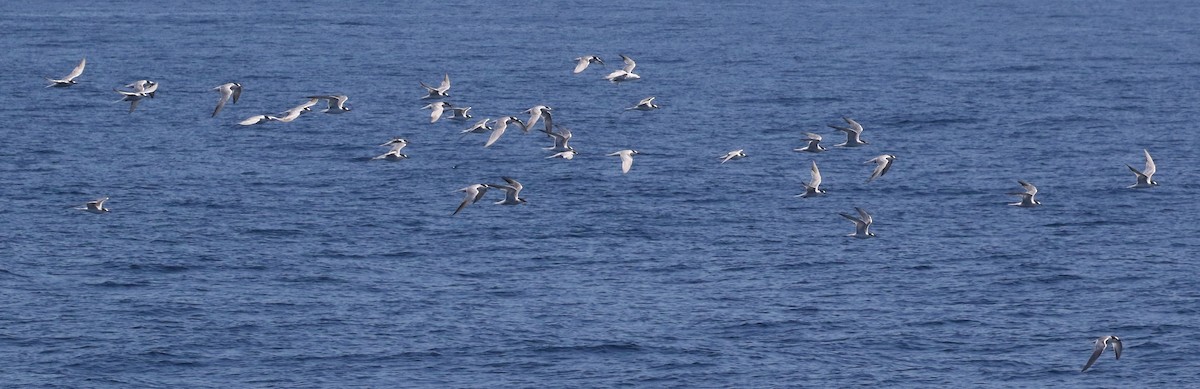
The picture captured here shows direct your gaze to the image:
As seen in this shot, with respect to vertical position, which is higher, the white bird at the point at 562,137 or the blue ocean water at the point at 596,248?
the white bird at the point at 562,137

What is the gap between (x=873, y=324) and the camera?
9462 centimetres

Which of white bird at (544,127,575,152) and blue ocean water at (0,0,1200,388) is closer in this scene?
white bird at (544,127,575,152)

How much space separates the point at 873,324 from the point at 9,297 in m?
47.3

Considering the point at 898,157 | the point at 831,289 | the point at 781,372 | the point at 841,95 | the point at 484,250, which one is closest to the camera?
the point at 781,372

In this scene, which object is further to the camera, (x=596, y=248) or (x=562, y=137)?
(x=596, y=248)

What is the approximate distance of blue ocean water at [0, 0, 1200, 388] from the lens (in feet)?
291

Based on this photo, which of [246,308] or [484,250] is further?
[484,250]

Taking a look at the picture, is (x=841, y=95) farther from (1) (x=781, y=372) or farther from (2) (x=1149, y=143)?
(1) (x=781, y=372)

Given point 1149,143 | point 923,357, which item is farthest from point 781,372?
point 1149,143

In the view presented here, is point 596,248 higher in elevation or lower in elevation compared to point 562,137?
lower

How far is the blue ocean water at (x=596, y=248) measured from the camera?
88.6 m

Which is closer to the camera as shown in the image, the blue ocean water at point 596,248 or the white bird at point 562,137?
the white bird at point 562,137

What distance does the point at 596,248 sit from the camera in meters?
110

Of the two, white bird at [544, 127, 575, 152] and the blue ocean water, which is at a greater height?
white bird at [544, 127, 575, 152]
